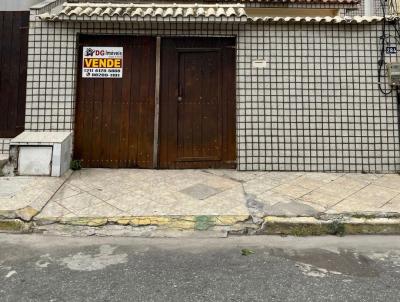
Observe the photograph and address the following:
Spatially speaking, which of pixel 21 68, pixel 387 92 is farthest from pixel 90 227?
pixel 387 92

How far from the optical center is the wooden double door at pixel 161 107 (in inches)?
234

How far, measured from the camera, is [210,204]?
173 inches

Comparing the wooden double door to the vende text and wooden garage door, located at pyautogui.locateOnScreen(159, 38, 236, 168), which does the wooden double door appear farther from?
the vende text

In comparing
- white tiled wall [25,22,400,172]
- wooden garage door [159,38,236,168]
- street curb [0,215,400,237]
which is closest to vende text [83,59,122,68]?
white tiled wall [25,22,400,172]

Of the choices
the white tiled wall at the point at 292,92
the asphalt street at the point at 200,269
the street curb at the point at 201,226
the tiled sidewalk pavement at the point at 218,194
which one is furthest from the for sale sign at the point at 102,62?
the asphalt street at the point at 200,269

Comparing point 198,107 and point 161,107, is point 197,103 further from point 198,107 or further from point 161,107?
point 161,107

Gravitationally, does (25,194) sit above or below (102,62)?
below

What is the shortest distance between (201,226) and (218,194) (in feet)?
3.07

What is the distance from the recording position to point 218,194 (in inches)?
187

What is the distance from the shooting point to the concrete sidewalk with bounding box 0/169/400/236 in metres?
3.88

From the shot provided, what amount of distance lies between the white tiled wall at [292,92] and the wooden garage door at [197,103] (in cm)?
22

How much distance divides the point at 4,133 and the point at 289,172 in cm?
552

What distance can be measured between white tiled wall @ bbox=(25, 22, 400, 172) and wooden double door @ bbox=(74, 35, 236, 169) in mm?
216

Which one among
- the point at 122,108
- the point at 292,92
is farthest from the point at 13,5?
the point at 292,92
